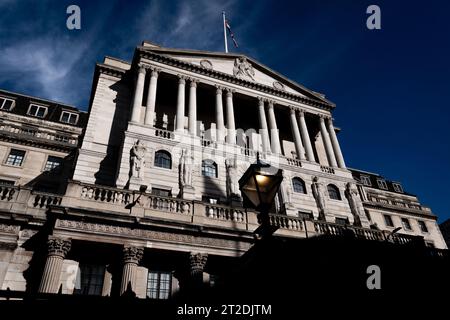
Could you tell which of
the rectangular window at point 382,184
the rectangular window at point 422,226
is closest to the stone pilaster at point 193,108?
the rectangular window at point 382,184

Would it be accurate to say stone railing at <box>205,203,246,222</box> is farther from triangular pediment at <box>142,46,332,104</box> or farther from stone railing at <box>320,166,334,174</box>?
triangular pediment at <box>142,46,332,104</box>

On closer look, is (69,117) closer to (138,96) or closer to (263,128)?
(138,96)

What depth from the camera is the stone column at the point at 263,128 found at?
31.0 m

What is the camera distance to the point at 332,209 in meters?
27.6

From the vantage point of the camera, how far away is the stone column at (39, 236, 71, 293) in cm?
1357

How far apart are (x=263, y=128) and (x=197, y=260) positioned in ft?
62.2

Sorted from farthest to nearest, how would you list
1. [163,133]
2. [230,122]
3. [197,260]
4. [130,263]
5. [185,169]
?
[230,122] < [163,133] < [185,169] < [197,260] < [130,263]

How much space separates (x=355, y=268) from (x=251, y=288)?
1032 cm

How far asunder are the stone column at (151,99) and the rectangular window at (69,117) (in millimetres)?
15778

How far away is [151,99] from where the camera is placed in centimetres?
2845

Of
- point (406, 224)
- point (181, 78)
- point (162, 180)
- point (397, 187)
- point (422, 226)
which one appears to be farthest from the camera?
point (397, 187)

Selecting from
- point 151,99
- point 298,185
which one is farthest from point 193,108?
point 298,185
